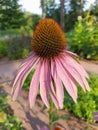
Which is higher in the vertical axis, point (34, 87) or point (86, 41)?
point (34, 87)

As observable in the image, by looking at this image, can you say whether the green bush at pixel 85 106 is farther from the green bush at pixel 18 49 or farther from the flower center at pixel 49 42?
the green bush at pixel 18 49

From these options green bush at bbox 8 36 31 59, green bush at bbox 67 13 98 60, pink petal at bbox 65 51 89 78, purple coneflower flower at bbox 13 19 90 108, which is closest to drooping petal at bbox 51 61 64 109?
purple coneflower flower at bbox 13 19 90 108

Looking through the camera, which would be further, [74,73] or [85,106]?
[85,106]

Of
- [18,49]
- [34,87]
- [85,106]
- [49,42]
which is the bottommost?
[18,49]

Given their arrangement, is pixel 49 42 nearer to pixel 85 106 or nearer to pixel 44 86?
pixel 44 86

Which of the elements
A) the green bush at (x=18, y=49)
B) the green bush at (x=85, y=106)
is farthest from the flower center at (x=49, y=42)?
the green bush at (x=18, y=49)

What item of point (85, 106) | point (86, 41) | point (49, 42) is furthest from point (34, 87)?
point (86, 41)

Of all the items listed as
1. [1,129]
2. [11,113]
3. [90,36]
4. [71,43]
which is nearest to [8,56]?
[71,43]

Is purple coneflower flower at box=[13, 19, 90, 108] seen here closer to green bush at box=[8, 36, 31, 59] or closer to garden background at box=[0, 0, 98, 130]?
Result: garden background at box=[0, 0, 98, 130]

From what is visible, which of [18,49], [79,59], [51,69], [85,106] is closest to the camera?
[51,69]

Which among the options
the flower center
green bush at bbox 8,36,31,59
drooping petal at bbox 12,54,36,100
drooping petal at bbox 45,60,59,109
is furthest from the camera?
green bush at bbox 8,36,31,59
